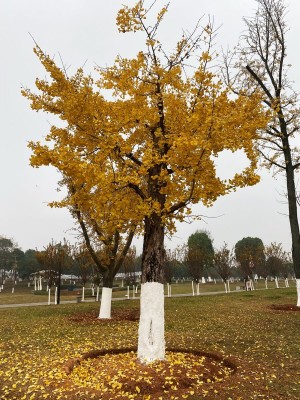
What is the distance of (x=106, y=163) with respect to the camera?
6602 mm

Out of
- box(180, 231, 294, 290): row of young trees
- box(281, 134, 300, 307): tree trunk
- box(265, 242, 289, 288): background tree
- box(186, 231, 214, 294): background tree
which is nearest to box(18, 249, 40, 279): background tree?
box(186, 231, 214, 294): background tree

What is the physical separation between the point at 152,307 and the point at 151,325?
1.11 feet

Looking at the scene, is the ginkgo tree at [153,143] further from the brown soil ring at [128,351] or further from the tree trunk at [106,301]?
the tree trunk at [106,301]

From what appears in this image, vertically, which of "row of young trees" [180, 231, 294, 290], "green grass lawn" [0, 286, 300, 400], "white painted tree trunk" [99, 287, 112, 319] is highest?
"row of young trees" [180, 231, 294, 290]

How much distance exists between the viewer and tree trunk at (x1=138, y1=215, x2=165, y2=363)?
645cm

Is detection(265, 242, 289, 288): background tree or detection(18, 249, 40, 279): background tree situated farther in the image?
detection(18, 249, 40, 279): background tree

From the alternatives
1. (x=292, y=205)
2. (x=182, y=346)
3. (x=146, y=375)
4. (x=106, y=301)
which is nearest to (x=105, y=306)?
(x=106, y=301)

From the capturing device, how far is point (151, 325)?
650 cm

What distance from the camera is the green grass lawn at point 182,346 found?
5.51 metres

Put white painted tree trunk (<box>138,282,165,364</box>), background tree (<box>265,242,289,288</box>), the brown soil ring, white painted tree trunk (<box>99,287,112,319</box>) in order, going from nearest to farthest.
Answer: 1. white painted tree trunk (<box>138,282,165,364</box>)
2. the brown soil ring
3. white painted tree trunk (<box>99,287,112,319</box>)
4. background tree (<box>265,242,289,288</box>)

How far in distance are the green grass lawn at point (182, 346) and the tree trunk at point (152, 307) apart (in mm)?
1233

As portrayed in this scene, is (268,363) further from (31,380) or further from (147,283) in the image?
(31,380)

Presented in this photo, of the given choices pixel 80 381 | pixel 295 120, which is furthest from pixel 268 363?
pixel 295 120

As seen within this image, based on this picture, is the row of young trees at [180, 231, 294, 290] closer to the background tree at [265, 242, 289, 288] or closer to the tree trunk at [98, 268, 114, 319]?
the background tree at [265, 242, 289, 288]
